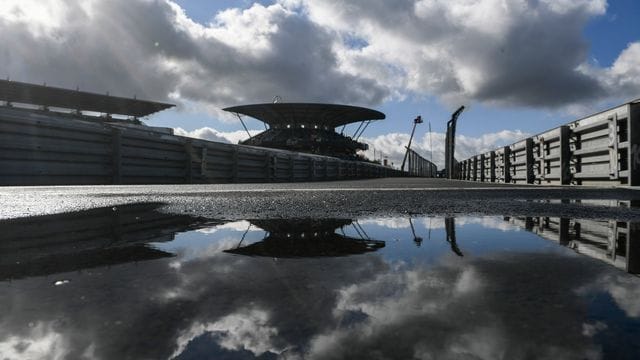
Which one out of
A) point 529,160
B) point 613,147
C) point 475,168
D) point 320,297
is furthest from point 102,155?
point 475,168

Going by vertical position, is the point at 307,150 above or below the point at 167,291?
above

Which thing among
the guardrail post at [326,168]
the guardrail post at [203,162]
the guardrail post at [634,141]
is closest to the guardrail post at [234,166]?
the guardrail post at [203,162]

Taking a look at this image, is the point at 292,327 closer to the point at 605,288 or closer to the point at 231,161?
the point at 605,288

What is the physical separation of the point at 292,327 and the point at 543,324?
0.60 metres

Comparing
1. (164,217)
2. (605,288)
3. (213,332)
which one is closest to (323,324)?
(213,332)

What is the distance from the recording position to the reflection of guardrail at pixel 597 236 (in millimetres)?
→ 1921

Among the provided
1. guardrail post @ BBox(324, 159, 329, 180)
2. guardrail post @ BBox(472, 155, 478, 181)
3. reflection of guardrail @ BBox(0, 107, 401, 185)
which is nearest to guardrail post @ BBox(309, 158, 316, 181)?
guardrail post @ BBox(324, 159, 329, 180)

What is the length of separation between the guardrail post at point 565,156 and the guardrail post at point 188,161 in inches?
467

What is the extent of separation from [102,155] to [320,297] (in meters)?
12.8

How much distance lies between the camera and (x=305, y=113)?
91.5m

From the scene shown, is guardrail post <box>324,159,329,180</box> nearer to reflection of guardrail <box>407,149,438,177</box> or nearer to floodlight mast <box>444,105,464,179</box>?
floodlight mast <box>444,105,464,179</box>

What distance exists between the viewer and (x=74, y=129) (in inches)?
456

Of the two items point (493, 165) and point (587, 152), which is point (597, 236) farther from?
point (493, 165)

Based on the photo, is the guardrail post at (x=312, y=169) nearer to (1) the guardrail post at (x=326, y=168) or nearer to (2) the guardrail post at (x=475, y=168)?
(1) the guardrail post at (x=326, y=168)
